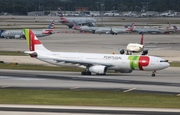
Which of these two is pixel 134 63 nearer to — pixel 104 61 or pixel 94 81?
pixel 104 61

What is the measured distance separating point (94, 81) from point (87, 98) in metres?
15.1

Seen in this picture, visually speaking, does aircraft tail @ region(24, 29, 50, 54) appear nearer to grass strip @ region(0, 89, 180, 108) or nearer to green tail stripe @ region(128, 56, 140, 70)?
green tail stripe @ region(128, 56, 140, 70)

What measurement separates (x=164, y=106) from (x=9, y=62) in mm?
48527

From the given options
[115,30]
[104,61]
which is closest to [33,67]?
[104,61]

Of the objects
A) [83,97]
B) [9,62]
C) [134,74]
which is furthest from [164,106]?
[9,62]

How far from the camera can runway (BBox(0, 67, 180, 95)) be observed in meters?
59.6

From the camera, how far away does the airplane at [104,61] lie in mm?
70812

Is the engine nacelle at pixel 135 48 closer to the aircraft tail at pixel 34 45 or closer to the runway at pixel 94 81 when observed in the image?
the runway at pixel 94 81

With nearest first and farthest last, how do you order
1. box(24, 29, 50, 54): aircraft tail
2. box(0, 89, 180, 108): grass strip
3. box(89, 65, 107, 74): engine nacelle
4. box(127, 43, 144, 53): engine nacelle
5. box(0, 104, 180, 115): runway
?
box(0, 104, 180, 115): runway, box(0, 89, 180, 108): grass strip, box(89, 65, 107, 74): engine nacelle, box(24, 29, 50, 54): aircraft tail, box(127, 43, 144, 53): engine nacelle

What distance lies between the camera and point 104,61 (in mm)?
73312

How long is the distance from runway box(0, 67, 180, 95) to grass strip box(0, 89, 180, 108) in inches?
139

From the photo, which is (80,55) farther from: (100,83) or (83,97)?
(83,97)

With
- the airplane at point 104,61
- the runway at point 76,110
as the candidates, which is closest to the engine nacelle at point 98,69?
the airplane at point 104,61

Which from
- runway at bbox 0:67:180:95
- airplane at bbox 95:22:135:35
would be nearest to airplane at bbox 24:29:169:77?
runway at bbox 0:67:180:95
